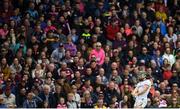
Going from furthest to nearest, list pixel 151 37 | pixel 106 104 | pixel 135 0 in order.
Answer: pixel 135 0 < pixel 151 37 < pixel 106 104

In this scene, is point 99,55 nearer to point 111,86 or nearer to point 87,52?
point 87,52

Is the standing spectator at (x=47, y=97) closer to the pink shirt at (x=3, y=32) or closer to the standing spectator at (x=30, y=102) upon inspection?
the standing spectator at (x=30, y=102)

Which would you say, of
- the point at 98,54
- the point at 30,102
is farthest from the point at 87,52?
the point at 30,102

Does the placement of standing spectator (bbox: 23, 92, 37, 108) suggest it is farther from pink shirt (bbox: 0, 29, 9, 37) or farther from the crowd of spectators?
pink shirt (bbox: 0, 29, 9, 37)

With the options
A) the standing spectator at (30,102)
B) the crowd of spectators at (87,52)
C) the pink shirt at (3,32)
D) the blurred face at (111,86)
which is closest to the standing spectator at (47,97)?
the crowd of spectators at (87,52)

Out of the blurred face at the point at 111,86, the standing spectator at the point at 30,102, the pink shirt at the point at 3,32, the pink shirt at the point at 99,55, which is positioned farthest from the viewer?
the pink shirt at the point at 3,32

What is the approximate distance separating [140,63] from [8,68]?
400 cm

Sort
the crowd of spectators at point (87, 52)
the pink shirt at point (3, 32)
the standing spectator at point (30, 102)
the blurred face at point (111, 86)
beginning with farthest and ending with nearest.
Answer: the pink shirt at point (3, 32)
the blurred face at point (111, 86)
the crowd of spectators at point (87, 52)
the standing spectator at point (30, 102)

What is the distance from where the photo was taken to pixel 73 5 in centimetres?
2464

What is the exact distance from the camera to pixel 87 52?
2247 cm

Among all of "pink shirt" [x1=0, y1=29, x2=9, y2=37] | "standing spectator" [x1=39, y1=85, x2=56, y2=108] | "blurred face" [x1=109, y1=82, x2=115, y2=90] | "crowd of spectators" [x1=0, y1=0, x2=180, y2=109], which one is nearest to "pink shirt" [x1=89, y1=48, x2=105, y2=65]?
"crowd of spectators" [x1=0, y1=0, x2=180, y2=109]

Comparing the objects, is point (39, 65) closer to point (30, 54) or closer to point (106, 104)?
point (30, 54)

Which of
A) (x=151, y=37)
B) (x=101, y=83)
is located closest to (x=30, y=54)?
(x=101, y=83)

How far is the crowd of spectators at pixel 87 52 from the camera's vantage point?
20641 mm
